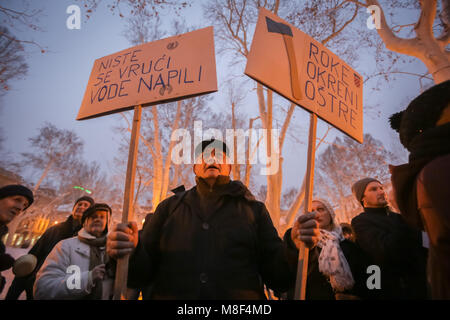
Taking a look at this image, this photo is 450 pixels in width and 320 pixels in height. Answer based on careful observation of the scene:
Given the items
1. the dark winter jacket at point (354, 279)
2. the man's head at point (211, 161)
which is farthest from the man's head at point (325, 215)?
the man's head at point (211, 161)

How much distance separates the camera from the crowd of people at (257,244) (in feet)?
3.51

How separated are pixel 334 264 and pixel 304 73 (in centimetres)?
165

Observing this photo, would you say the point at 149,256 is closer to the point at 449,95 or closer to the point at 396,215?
the point at 449,95

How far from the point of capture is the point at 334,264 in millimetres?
1992

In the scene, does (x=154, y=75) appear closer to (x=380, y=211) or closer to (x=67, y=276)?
(x=67, y=276)

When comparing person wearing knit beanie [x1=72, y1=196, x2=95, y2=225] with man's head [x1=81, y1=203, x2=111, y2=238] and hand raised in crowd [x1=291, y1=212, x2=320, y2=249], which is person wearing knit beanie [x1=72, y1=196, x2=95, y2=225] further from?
hand raised in crowd [x1=291, y1=212, x2=320, y2=249]

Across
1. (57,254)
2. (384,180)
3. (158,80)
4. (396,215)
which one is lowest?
(57,254)

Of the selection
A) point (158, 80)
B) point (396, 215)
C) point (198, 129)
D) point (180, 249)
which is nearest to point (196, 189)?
point (180, 249)

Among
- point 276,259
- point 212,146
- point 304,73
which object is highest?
point 304,73

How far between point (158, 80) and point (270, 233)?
1.38 meters

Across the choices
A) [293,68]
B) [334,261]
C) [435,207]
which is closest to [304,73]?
[293,68]

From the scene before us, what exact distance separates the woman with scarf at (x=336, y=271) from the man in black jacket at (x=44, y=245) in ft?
9.20

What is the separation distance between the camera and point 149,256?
1483 mm
